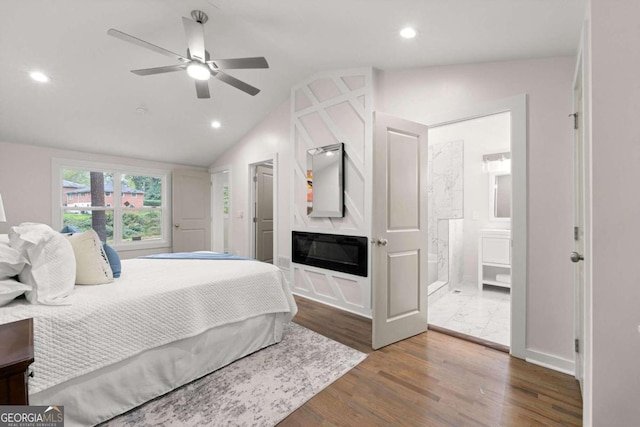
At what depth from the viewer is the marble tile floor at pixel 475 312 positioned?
262 centimetres

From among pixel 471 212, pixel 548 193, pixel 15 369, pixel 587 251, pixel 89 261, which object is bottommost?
pixel 15 369

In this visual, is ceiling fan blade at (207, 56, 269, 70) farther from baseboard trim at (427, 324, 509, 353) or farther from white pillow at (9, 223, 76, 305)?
baseboard trim at (427, 324, 509, 353)

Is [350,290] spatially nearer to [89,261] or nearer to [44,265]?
[89,261]

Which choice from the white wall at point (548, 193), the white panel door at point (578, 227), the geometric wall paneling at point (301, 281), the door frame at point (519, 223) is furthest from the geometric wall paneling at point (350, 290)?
the white panel door at point (578, 227)

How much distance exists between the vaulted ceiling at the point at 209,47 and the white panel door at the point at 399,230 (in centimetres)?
72

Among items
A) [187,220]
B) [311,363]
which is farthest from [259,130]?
[311,363]

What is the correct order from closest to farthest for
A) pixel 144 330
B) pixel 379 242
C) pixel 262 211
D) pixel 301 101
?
pixel 144 330, pixel 379 242, pixel 301 101, pixel 262 211

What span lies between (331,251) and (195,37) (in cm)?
243

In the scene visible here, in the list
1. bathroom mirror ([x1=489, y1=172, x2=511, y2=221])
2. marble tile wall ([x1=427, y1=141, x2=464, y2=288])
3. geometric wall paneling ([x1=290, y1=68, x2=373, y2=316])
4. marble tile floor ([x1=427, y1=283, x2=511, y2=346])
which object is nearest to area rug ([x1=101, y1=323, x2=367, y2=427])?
geometric wall paneling ([x1=290, y1=68, x2=373, y2=316])

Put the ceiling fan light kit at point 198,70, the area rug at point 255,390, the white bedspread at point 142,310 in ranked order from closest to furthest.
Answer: the white bedspread at point 142,310 → the area rug at point 255,390 → the ceiling fan light kit at point 198,70

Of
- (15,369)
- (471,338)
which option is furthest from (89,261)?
(471,338)

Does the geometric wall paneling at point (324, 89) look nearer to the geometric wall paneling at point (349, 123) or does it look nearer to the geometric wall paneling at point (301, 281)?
the geometric wall paneling at point (349, 123)

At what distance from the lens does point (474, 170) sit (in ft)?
13.9

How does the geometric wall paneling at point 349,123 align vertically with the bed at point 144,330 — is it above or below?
above
